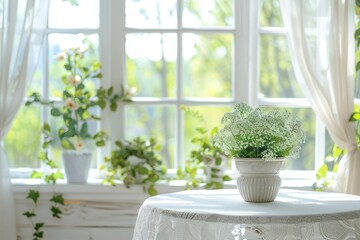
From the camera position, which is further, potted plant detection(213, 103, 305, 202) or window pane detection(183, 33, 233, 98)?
window pane detection(183, 33, 233, 98)

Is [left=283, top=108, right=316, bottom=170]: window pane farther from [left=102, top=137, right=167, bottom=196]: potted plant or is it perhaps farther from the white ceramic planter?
the white ceramic planter

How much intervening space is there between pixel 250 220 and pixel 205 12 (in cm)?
208

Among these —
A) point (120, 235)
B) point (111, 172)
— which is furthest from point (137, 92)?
point (120, 235)

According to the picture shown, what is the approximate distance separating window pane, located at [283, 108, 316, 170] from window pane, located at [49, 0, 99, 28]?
1261mm

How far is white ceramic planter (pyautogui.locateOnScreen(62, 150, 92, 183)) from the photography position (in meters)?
4.68

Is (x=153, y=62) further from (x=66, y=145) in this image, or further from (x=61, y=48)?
(x=66, y=145)

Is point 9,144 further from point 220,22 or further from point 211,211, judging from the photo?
point 211,211

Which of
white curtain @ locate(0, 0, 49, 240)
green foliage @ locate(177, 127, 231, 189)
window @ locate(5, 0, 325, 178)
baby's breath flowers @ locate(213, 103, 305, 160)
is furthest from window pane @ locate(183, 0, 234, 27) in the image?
baby's breath flowers @ locate(213, 103, 305, 160)

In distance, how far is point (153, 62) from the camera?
485cm

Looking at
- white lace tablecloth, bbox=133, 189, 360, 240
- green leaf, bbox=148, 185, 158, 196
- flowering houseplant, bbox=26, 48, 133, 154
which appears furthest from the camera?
flowering houseplant, bbox=26, 48, 133, 154

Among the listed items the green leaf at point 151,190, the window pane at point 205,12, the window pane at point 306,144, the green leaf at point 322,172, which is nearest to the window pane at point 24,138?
the green leaf at point 151,190

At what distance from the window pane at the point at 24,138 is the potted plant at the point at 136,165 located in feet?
1.46

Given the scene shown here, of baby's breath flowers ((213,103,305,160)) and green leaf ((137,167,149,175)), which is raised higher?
baby's breath flowers ((213,103,305,160))

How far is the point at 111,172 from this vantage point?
4.71 metres
